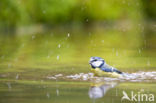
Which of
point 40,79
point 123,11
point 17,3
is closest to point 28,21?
point 17,3

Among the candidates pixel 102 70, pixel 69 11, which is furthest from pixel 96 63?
pixel 69 11

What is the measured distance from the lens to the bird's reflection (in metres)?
7.68

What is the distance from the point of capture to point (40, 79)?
946 centimetres

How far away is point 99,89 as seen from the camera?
827 cm

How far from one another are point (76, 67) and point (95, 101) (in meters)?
4.46

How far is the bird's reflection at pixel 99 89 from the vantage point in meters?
7.68

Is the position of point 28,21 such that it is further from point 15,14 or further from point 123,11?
point 123,11

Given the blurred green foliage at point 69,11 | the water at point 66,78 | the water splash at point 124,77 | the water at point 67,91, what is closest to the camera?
the water at point 67,91

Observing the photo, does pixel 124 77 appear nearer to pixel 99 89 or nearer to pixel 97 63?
pixel 97 63

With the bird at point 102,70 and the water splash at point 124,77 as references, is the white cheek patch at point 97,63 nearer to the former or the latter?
the bird at point 102,70

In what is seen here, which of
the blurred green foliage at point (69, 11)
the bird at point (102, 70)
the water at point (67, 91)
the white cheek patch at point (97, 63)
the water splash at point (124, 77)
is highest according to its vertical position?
the blurred green foliage at point (69, 11)

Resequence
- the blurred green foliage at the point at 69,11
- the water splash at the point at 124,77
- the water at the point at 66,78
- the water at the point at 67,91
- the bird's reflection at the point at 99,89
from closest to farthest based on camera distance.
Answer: the water at the point at 67,91, the water at the point at 66,78, the bird's reflection at the point at 99,89, the water splash at the point at 124,77, the blurred green foliage at the point at 69,11

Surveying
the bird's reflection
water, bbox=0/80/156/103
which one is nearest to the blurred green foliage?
water, bbox=0/80/156/103

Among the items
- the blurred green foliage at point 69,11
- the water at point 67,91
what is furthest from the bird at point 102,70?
the blurred green foliage at point 69,11
